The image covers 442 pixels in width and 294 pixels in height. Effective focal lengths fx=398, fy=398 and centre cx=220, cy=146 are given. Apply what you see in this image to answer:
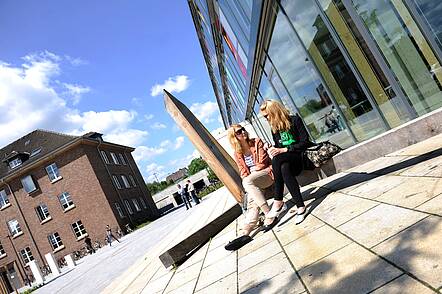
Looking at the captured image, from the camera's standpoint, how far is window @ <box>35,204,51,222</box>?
35.5 metres

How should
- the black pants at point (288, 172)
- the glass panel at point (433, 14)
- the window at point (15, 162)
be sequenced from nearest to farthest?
the black pants at point (288, 172) → the glass panel at point (433, 14) → the window at point (15, 162)

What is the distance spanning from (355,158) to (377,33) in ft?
6.35

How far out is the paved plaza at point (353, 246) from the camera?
2.28 metres

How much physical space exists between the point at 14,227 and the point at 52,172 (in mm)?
6786

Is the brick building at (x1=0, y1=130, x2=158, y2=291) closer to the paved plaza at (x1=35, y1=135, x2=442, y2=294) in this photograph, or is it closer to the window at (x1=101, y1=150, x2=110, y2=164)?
the window at (x1=101, y1=150, x2=110, y2=164)

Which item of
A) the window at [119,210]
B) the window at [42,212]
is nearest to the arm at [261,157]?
the window at [119,210]

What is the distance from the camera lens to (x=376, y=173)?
Result: 187 inches

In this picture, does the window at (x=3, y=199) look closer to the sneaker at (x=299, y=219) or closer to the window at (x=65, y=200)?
the window at (x=65, y=200)

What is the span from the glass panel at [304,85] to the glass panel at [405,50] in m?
2.15

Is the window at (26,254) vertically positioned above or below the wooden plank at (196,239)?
above

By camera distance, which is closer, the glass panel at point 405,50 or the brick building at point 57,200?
the glass panel at point 405,50

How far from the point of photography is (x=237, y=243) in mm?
4559

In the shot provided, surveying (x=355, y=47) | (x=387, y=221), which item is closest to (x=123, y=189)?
(x=355, y=47)

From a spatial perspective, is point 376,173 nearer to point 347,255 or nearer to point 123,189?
point 347,255
